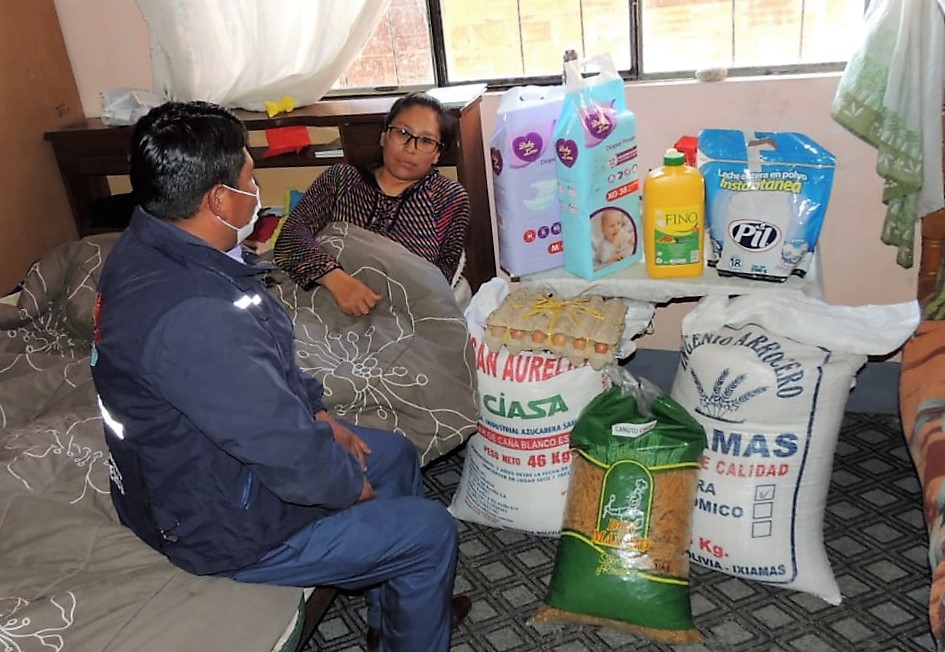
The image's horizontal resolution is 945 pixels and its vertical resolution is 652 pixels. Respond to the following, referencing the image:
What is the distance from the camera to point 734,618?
1.78m

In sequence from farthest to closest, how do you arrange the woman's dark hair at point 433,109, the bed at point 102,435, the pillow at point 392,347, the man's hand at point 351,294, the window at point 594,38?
the window at point 594,38 → the woman's dark hair at point 433,109 → the man's hand at point 351,294 → the pillow at point 392,347 → the bed at point 102,435

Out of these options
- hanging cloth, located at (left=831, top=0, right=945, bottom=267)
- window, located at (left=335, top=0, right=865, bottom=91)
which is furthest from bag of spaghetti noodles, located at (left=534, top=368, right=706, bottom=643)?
window, located at (left=335, top=0, right=865, bottom=91)

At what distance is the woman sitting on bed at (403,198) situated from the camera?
206cm

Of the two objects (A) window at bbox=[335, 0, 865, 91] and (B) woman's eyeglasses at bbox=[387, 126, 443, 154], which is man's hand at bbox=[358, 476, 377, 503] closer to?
(B) woman's eyeglasses at bbox=[387, 126, 443, 154]

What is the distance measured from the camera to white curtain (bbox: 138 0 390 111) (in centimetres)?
233

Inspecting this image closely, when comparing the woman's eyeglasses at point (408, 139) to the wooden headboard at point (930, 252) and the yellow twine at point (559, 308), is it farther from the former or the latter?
the wooden headboard at point (930, 252)

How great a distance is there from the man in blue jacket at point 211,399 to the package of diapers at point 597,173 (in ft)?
2.43

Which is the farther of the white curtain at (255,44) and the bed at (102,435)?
the white curtain at (255,44)

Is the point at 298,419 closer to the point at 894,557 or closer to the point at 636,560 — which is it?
the point at 636,560

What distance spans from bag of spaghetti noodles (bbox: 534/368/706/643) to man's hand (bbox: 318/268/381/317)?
0.56 meters

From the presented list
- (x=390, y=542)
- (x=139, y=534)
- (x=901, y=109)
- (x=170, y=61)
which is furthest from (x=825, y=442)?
(x=170, y=61)

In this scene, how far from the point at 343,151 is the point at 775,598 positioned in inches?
59.8

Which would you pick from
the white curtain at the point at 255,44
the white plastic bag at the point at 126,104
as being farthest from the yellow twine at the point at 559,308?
the white plastic bag at the point at 126,104

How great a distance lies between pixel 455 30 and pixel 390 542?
5.11 feet
